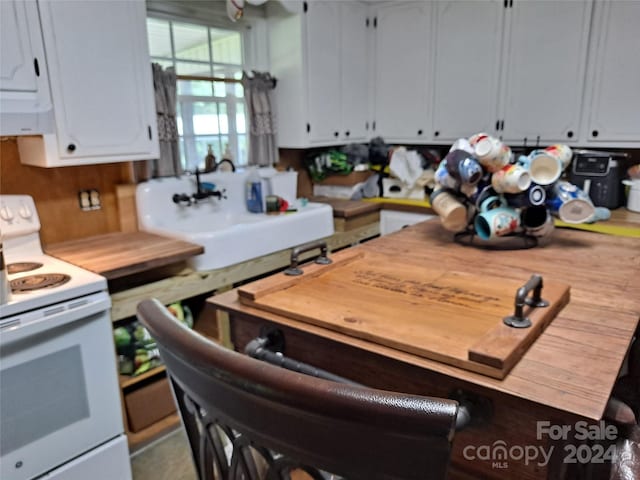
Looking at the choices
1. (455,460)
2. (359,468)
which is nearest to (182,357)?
(359,468)

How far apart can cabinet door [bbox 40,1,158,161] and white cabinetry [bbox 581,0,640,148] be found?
96.4 inches

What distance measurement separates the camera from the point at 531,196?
59.6 inches

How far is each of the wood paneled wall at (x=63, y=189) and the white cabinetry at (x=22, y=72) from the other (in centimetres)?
38

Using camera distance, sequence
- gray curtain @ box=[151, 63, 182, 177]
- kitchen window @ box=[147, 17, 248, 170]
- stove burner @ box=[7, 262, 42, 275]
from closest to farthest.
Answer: stove burner @ box=[7, 262, 42, 275] → gray curtain @ box=[151, 63, 182, 177] → kitchen window @ box=[147, 17, 248, 170]

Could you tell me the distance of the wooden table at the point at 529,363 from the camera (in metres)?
0.73

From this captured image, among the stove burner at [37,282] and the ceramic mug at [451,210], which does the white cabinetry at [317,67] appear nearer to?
the ceramic mug at [451,210]

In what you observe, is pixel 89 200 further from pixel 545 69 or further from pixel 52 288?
pixel 545 69

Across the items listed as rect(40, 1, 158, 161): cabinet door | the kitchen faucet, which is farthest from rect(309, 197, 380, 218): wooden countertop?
rect(40, 1, 158, 161): cabinet door

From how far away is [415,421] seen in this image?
40 cm

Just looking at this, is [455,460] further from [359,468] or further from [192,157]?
[192,157]

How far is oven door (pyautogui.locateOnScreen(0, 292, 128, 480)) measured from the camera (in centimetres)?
153

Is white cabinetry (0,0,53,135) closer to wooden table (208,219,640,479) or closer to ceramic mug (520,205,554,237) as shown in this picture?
wooden table (208,219,640,479)

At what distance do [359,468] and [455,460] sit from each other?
1.59 ft

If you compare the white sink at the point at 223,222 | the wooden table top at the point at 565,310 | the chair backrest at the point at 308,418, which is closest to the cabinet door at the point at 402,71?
the white sink at the point at 223,222
